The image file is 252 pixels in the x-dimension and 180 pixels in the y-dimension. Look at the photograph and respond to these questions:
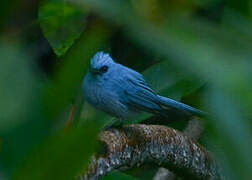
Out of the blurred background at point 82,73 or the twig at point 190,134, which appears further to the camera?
the twig at point 190,134

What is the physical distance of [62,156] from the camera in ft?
0.95

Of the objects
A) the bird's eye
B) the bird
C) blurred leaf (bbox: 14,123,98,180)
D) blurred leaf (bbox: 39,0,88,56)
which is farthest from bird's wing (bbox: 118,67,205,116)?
blurred leaf (bbox: 14,123,98,180)

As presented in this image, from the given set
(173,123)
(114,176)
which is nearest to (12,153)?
(114,176)

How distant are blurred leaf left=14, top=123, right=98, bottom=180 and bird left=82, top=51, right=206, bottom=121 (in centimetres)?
→ 210

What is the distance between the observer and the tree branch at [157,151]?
186 centimetres

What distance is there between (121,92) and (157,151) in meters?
0.44

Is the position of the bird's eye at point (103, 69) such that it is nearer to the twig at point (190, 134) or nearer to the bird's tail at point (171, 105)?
the bird's tail at point (171, 105)

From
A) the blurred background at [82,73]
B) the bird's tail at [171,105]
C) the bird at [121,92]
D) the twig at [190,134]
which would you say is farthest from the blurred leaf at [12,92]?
the twig at [190,134]

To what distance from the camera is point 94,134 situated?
29 cm

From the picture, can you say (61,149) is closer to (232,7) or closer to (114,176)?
(232,7)

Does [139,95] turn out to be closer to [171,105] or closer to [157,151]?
[171,105]

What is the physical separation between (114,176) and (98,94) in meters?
1.39

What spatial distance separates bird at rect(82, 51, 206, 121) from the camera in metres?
2.41

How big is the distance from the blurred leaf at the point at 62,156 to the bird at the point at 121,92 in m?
2.10
